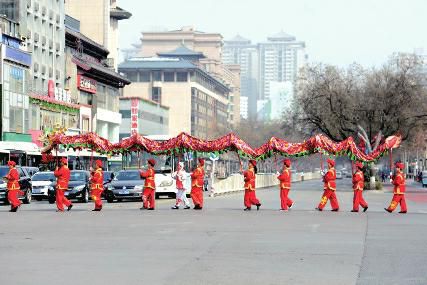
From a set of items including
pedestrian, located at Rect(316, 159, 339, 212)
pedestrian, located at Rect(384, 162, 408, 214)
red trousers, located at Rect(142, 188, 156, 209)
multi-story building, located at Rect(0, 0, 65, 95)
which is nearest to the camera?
pedestrian, located at Rect(384, 162, 408, 214)

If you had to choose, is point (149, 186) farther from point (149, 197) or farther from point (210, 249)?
point (210, 249)

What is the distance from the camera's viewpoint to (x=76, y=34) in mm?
99125

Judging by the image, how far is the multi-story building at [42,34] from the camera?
270 feet

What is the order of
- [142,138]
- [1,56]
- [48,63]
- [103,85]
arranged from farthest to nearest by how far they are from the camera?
[103,85]
[48,63]
[1,56]
[142,138]

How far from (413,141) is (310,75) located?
30.6 feet

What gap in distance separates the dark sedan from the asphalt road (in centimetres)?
1299

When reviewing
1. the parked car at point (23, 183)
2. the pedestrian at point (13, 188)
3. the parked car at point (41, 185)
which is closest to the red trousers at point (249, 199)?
the pedestrian at point (13, 188)

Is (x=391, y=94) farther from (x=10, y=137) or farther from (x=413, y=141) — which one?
(x=10, y=137)

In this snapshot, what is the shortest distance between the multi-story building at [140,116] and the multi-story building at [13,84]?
166 feet

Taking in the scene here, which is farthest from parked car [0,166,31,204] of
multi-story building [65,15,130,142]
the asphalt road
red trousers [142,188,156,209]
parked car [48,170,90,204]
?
multi-story building [65,15,130,142]

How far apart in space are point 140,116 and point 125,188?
97423mm

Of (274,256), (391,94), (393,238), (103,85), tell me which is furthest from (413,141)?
(274,256)

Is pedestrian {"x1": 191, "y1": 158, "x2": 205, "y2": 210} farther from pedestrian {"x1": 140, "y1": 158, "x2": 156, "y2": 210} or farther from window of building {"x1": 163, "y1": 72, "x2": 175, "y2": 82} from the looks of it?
window of building {"x1": 163, "y1": 72, "x2": 175, "y2": 82}

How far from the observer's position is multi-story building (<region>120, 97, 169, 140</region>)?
135 metres
